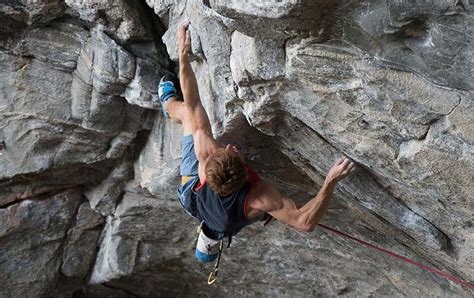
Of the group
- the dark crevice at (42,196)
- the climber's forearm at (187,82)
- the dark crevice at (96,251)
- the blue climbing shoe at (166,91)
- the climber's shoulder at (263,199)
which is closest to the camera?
the climber's shoulder at (263,199)

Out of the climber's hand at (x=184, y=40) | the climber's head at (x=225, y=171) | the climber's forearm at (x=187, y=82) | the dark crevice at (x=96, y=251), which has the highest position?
the climber's hand at (x=184, y=40)

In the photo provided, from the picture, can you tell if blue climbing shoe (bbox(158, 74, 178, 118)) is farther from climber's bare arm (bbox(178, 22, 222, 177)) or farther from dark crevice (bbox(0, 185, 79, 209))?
dark crevice (bbox(0, 185, 79, 209))

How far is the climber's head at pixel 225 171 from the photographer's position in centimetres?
354

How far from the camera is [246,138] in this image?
448 cm

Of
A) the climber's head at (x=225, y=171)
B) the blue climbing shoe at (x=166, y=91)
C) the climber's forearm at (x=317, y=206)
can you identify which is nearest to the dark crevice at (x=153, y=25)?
the blue climbing shoe at (x=166, y=91)

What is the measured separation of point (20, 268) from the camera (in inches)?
255

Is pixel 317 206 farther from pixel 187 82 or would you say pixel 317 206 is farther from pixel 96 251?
pixel 96 251

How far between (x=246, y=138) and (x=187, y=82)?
29.7 inches

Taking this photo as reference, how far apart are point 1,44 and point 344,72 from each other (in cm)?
342

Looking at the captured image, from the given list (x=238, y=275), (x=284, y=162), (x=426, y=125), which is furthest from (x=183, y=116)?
(x=238, y=275)

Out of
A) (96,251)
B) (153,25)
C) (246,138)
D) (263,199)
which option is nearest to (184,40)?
(246,138)

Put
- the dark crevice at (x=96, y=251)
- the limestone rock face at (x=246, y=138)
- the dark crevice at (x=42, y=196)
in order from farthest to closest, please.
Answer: the dark crevice at (x=96, y=251) < the dark crevice at (x=42, y=196) < the limestone rock face at (x=246, y=138)

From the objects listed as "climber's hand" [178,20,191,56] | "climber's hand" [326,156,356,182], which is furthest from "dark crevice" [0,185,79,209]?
"climber's hand" [326,156,356,182]

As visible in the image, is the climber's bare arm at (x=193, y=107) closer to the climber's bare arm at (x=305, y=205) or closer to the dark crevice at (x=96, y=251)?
the climber's bare arm at (x=305, y=205)
